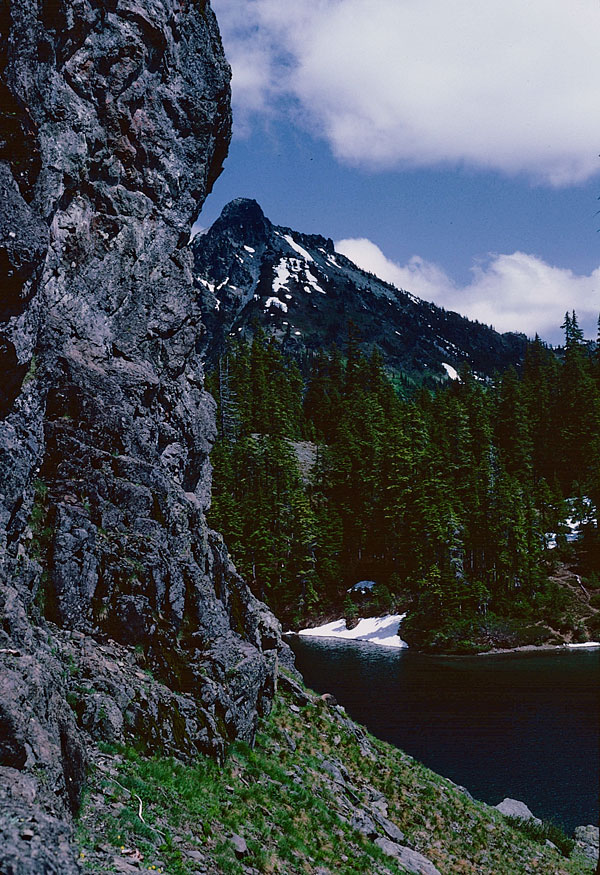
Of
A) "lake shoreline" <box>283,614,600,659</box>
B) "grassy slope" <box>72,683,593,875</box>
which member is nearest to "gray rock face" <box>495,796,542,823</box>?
"grassy slope" <box>72,683,593,875</box>

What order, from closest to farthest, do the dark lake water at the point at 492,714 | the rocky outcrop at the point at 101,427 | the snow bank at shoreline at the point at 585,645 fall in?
the rocky outcrop at the point at 101,427, the dark lake water at the point at 492,714, the snow bank at shoreline at the point at 585,645

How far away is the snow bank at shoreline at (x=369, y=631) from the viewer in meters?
70.1

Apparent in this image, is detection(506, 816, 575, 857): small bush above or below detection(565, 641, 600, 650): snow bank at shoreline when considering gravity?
below

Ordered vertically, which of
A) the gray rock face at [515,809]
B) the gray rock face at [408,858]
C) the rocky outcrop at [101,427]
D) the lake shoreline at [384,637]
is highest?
the rocky outcrop at [101,427]

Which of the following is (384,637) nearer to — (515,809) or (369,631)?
(369,631)

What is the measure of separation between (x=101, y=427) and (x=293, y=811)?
1246cm

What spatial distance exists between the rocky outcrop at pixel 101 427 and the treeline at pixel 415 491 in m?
52.5

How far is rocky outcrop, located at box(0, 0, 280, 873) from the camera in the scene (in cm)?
1159

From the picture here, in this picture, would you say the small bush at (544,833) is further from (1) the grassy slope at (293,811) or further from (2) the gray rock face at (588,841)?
(1) the grassy slope at (293,811)

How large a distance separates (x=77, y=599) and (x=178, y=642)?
3.43 metres

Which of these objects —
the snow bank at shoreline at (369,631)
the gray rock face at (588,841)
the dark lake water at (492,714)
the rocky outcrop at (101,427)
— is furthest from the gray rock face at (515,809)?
the snow bank at shoreline at (369,631)

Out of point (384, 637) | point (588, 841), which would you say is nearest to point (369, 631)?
point (384, 637)

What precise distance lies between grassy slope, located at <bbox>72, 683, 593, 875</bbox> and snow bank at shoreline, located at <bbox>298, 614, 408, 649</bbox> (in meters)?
43.8

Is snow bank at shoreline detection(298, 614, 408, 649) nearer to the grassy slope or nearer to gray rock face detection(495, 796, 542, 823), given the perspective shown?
gray rock face detection(495, 796, 542, 823)
